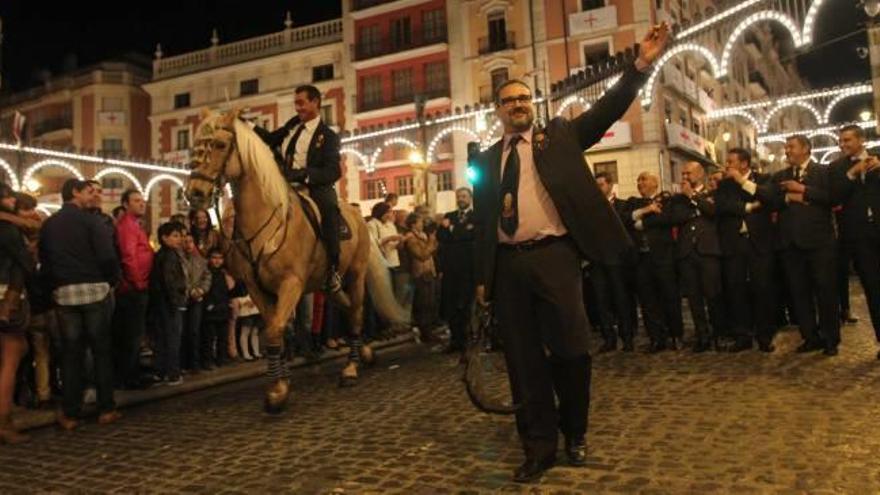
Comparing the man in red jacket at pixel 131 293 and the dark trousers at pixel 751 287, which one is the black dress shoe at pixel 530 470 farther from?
the man in red jacket at pixel 131 293

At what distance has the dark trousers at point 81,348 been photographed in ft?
18.5

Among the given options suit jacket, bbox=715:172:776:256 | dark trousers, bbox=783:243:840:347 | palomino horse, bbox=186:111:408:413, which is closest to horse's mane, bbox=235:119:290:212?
palomino horse, bbox=186:111:408:413

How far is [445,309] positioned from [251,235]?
3990 millimetres

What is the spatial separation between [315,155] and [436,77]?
32.0m

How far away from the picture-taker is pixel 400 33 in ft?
126

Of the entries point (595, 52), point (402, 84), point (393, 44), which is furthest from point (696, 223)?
point (393, 44)

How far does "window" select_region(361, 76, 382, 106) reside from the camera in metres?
38.7

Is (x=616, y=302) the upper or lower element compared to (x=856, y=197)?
lower

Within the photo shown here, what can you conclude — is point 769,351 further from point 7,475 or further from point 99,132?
point 99,132

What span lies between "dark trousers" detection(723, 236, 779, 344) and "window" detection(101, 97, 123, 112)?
155 ft

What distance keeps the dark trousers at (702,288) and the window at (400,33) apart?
33.1m

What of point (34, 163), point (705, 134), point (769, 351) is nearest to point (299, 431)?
point (769, 351)

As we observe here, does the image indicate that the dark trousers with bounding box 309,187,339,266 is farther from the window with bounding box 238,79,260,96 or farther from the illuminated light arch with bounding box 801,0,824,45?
the window with bounding box 238,79,260,96

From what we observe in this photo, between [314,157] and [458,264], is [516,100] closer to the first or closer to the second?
[314,157]
